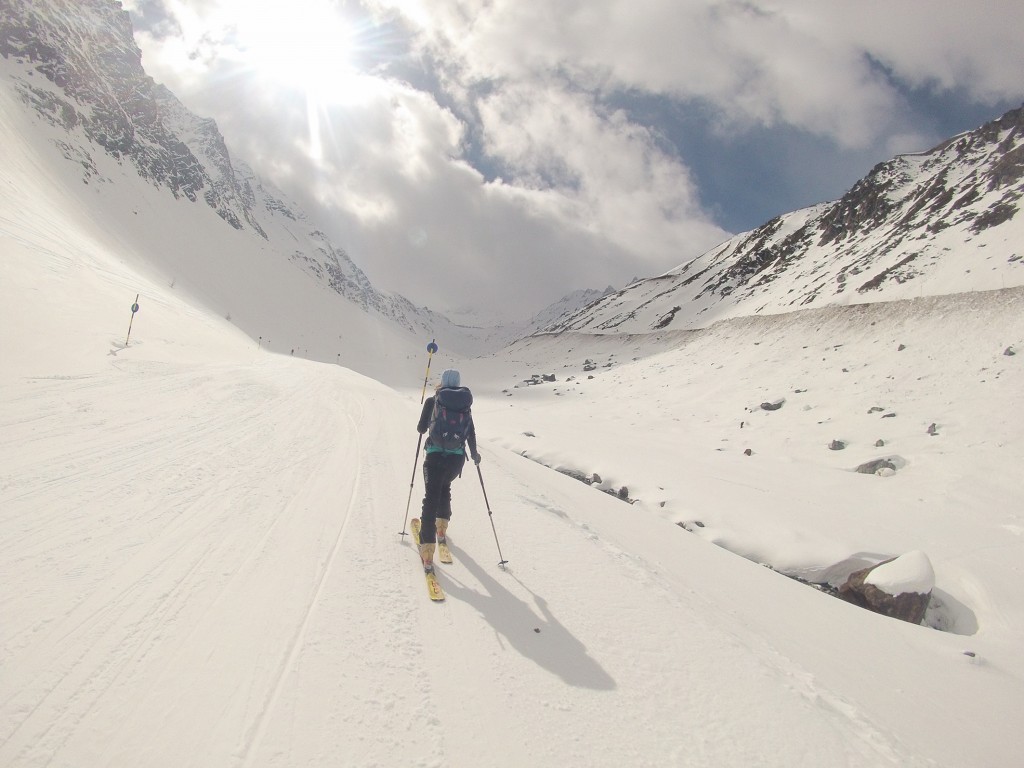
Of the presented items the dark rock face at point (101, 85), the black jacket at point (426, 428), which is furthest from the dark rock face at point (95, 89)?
the black jacket at point (426, 428)

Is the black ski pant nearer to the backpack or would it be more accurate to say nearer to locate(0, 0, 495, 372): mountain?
the backpack

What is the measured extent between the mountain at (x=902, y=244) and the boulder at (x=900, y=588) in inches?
716

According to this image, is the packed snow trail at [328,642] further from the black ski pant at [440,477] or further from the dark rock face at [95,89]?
the dark rock face at [95,89]

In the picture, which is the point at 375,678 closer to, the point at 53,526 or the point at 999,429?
the point at 53,526

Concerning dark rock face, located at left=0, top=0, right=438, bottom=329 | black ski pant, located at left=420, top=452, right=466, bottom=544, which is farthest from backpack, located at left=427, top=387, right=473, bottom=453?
dark rock face, located at left=0, top=0, right=438, bottom=329

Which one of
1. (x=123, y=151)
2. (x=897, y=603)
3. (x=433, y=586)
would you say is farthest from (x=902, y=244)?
(x=123, y=151)

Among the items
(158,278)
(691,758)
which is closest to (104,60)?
(158,278)

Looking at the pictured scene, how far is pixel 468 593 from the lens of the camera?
4625 mm

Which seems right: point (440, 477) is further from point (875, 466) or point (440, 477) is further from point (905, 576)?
point (875, 466)

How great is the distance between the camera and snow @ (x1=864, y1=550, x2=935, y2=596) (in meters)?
6.43

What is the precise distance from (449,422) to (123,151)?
366ft

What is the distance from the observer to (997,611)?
6.43 m

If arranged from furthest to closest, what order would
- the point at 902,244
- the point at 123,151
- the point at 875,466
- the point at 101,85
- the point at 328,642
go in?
the point at 101,85 → the point at 123,151 → the point at 902,244 → the point at 875,466 → the point at 328,642

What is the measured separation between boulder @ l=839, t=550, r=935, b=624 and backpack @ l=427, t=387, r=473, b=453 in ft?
21.0
